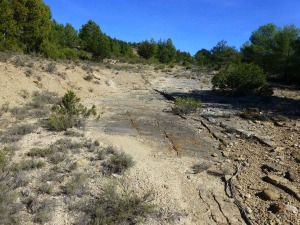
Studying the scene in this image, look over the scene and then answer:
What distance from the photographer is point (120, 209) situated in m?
4.76

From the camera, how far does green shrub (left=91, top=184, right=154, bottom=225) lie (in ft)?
Result: 15.3

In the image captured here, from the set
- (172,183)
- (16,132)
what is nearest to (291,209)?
(172,183)

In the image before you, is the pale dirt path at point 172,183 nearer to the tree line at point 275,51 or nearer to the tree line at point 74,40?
the tree line at point 74,40

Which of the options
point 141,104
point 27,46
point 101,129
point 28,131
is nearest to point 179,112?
point 141,104

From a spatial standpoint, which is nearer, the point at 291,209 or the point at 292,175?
the point at 291,209

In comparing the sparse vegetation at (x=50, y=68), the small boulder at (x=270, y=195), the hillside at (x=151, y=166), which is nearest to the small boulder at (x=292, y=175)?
the hillside at (x=151, y=166)

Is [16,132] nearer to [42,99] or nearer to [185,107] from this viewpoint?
[42,99]

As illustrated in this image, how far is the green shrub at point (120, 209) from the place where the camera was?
4.67 meters

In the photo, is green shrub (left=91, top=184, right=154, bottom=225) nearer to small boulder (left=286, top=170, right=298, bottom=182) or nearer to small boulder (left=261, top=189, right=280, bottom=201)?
small boulder (left=261, top=189, right=280, bottom=201)

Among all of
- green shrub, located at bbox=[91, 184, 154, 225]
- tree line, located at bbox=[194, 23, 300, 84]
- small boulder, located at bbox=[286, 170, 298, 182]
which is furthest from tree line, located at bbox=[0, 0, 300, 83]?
small boulder, located at bbox=[286, 170, 298, 182]

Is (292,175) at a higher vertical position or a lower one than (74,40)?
lower

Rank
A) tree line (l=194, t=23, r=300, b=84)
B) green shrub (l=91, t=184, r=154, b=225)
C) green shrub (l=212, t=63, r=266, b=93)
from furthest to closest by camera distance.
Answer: tree line (l=194, t=23, r=300, b=84) < green shrub (l=212, t=63, r=266, b=93) < green shrub (l=91, t=184, r=154, b=225)

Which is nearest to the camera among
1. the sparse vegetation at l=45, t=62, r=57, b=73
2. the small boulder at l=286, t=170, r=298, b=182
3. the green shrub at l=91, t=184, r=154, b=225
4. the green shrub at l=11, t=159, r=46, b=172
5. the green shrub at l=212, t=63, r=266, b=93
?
the green shrub at l=91, t=184, r=154, b=225

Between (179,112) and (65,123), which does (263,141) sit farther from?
(65,123)
